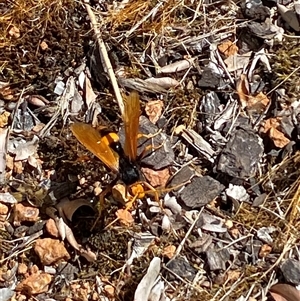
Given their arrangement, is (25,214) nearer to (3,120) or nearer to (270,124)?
(3,120)

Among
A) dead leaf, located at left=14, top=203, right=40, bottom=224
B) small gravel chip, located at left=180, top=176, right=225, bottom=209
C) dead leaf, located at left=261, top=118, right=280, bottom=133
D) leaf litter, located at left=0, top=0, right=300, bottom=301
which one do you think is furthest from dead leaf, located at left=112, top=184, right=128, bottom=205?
dead leaf, located at left=261, top=118, right=280, bottom=133

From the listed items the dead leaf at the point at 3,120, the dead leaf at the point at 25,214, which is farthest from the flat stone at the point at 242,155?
the dead leaf at the point at 3,120

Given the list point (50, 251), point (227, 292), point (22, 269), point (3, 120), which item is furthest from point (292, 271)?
point (3, 120)

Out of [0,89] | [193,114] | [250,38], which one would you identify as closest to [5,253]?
[0,89]

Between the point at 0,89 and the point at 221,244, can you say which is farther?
the point at 0,89

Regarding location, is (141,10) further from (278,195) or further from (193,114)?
(278,195)

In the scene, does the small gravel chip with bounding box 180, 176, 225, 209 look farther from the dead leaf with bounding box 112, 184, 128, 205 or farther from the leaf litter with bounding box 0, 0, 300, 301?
the dead leaf with bounding box 112, 184, 128, 205
